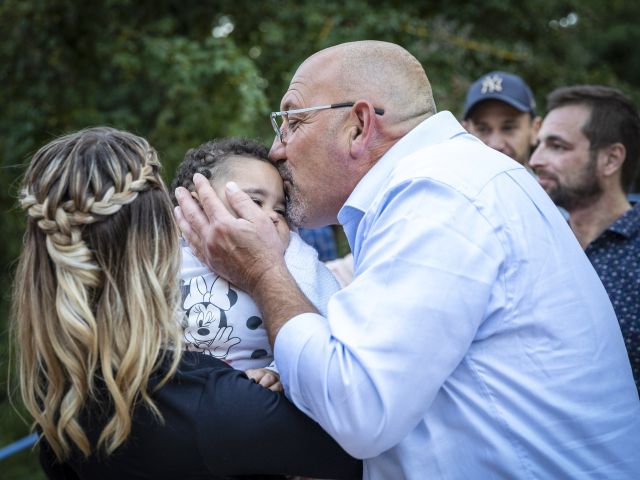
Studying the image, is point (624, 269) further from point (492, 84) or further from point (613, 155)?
point (492, 84)

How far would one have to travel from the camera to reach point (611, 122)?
409 cm

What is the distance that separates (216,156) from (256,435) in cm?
104

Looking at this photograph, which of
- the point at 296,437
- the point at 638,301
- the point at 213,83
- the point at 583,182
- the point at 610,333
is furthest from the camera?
the point at 213,83

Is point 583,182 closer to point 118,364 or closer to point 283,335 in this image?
point 283,335

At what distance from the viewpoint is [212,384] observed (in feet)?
5.89

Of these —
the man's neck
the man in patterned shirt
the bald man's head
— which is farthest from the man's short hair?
the bald man's head

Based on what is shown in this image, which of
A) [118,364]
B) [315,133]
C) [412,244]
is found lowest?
[118,364]

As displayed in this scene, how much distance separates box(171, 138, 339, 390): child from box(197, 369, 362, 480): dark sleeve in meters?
0.13

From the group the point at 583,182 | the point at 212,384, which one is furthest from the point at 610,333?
the point at 583,182

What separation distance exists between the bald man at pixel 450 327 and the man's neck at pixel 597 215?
190cm

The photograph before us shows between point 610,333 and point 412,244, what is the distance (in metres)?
0.72

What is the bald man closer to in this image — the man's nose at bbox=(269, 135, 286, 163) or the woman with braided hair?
the woman with braided hair

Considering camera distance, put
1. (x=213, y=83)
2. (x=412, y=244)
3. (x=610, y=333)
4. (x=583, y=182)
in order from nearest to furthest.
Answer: (x=412, y=244) → (x=610, y=333) → (x=583, y=182) → (x=213, y=83)

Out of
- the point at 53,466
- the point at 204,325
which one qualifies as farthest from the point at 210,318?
the point at 53,466
